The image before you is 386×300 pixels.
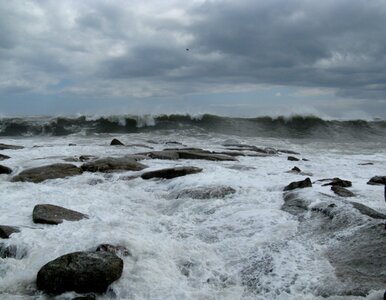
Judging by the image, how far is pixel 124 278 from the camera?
4984 mm

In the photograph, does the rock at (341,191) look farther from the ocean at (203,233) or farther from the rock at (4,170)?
the rock at (4,170)

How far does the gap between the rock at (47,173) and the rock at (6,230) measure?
13.3 ft

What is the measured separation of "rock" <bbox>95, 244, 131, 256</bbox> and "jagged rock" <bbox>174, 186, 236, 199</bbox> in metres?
2.98

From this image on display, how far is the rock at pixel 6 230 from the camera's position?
5.98 metres

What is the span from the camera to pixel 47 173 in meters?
10.7

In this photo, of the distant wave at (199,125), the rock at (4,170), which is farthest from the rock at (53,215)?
the distant wave at (199,125)

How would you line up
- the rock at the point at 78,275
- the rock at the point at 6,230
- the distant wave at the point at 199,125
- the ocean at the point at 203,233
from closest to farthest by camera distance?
the rock at the point at 78,275
the ocean at the point at 203,233
the rock at the point at 6,230
the distant wave at the point at 199,125

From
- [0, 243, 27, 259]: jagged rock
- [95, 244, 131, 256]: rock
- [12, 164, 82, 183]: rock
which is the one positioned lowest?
[0, 243, 27, 259]: jagged rock

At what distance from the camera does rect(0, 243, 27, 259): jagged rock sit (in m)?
5.61

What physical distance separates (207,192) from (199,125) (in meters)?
25.5

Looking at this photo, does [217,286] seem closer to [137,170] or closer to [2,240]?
[2,240]

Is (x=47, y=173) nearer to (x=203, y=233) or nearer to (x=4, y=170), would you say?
(x=4, y=170)

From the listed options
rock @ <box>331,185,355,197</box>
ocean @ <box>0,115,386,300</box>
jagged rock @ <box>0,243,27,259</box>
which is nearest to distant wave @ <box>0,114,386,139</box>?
ocean @ <box>0,115,386,300</box>

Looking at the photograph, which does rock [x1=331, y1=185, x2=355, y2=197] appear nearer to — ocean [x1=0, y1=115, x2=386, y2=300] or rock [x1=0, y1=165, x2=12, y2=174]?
ocean [x1=0, y1=115, x2=386, y2=300]
